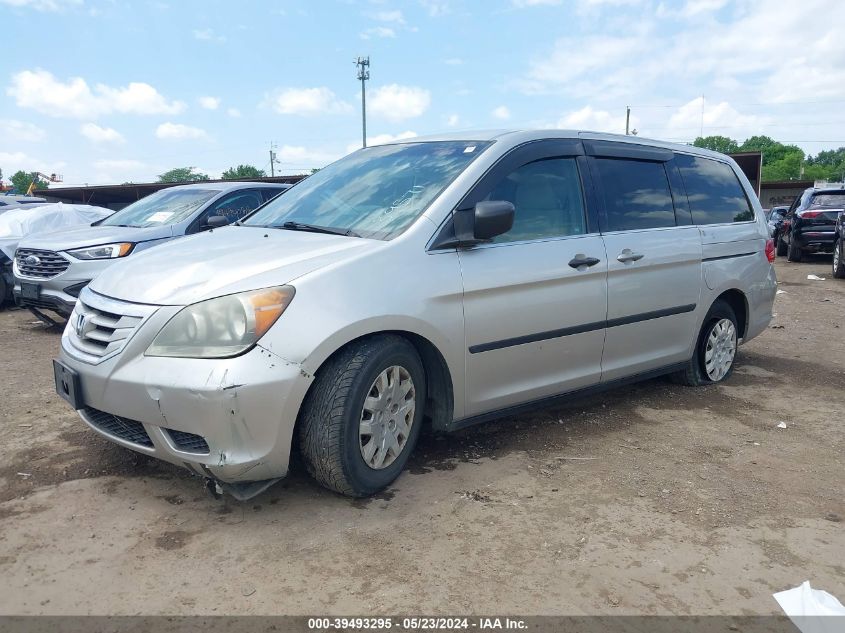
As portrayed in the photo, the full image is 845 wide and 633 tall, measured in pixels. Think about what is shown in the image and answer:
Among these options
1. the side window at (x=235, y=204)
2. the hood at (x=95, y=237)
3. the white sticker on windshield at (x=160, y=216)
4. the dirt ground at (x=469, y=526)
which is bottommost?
the dirt ground at (x=469, y=526)

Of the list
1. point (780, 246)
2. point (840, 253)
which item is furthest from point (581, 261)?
point (780, 246)

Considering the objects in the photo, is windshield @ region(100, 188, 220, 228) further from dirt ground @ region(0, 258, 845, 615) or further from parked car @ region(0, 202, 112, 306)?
dirt ground @ region(0, 258, 845, 615)

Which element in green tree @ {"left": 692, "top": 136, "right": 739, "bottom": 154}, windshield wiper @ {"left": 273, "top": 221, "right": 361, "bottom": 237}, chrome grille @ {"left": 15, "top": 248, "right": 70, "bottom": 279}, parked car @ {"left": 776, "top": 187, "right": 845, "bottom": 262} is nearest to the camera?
windshield wiper @ {"left": 273, "top": 221, "right": 361, "bottom": 237}

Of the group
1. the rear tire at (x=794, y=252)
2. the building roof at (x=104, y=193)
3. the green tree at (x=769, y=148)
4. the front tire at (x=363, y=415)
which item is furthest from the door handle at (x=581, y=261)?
the green tree at (x=769, y=148)

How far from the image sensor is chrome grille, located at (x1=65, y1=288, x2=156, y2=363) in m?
2.97

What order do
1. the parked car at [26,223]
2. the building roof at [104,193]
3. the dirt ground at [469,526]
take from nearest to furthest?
the dirt ground at [469,526], the parked car at [26,223], the building roof at [104,193]

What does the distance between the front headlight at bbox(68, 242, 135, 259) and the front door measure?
4.76 meters

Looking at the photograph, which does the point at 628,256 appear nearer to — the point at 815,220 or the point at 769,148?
the point at 815,220

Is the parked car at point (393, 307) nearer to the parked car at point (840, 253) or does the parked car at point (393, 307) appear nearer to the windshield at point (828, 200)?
the parked car at point (840, 253)

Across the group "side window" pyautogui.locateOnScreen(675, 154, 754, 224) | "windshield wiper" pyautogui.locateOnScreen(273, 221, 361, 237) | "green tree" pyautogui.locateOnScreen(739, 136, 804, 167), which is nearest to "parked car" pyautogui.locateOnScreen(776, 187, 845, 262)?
"side window" pyautogui.locateOnScreen(675, 154, 754, 224)

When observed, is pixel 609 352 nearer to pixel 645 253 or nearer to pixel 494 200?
pixel 645 253

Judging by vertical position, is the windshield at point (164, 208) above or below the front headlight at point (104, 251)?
above

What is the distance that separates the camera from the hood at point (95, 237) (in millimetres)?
7090

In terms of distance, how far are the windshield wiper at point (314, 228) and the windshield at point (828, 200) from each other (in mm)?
13683
